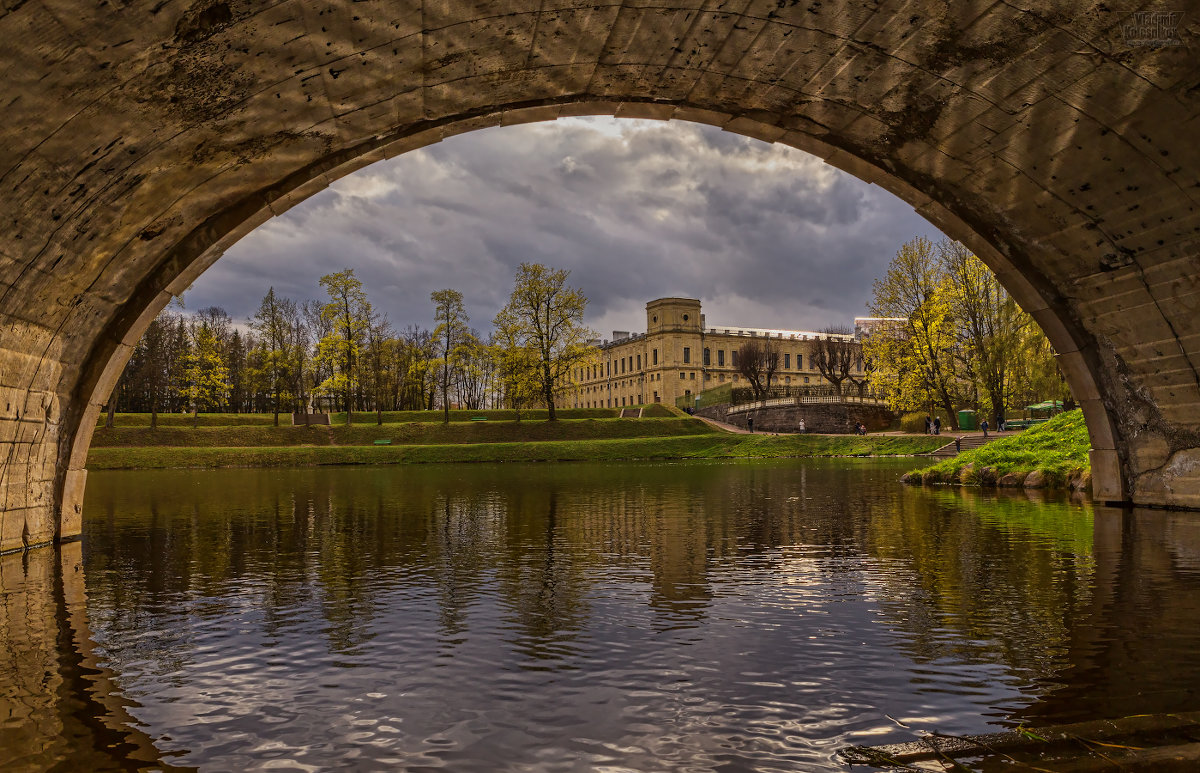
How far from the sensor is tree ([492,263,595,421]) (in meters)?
60.3

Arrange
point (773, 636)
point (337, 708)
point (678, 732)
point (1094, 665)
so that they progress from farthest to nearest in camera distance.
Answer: point (773, 636) → point (1094, 665) → point (337, 708) → point (678, 732)

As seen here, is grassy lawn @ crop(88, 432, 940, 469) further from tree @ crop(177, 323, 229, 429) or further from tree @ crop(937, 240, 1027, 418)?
tree @ crop(177, 323, 229, 429)

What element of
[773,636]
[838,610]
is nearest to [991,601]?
[838,610]

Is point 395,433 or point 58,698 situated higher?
point 395,433

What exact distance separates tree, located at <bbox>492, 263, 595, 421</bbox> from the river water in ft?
154

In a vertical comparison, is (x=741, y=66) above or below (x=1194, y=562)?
above

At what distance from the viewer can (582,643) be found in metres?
6.40

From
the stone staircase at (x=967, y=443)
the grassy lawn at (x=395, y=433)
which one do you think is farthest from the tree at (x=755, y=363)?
the stone staircase at (x=967, y=443)

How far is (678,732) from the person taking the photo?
4.48 metres

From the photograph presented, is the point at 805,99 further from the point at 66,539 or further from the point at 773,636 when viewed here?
the point at 66,539

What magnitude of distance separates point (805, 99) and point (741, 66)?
1286mm

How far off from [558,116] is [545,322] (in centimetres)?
5024

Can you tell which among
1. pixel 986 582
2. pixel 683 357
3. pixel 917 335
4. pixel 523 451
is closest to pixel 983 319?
pixel 917 335

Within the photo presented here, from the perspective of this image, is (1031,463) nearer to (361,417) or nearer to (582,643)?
(582,643)
